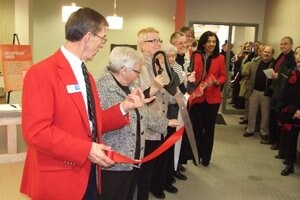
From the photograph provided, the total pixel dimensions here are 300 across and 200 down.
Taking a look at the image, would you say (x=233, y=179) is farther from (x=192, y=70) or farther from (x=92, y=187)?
(x=92, y=187)

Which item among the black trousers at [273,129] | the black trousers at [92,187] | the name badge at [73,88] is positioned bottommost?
the black trousers at [273,129]

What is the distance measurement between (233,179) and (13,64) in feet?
10.1

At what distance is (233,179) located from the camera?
3.90 meters

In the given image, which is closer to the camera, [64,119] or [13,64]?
[64,119]

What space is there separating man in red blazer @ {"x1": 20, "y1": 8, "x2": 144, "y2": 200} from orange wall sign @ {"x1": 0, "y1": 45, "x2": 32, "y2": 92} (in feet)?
10.1

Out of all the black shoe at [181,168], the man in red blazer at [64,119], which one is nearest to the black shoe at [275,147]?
the black shoe at [181,168]

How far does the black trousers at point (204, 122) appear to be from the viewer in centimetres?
416

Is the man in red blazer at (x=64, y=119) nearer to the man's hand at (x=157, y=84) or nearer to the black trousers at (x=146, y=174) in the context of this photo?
the man's hand at (x=157, y=84)

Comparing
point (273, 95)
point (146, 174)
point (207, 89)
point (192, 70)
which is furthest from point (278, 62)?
point (146, 174)

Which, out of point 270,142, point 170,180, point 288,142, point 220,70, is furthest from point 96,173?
point 270,142

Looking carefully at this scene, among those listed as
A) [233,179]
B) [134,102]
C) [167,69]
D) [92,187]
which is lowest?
[233,179]

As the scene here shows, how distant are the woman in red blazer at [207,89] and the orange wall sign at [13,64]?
2.19 m

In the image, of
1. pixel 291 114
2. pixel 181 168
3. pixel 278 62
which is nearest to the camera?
pixel 291 114

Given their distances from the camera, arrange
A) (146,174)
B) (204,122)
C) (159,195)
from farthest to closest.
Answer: (204,122), (159,195), (146,174)
